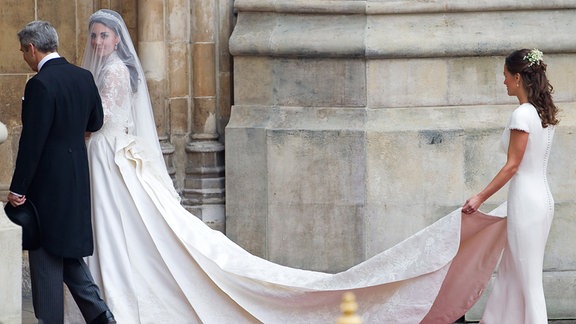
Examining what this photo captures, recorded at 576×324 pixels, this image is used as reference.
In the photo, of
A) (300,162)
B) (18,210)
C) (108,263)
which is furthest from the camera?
(300,162)

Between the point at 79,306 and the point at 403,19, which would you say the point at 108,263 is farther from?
the point at 403,19

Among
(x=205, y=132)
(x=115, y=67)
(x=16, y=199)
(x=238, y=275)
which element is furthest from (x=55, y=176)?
(x=205, y=132)

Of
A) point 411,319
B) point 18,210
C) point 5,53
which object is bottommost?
point 411,319

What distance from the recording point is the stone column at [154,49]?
10.2 metres

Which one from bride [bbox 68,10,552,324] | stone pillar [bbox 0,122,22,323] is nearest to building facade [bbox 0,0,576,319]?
bride [bbox 68,10,552,324]

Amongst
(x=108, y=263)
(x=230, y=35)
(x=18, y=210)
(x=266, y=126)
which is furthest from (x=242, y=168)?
(x=18, y=210)

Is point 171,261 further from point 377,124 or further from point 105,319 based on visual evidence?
point 377,124

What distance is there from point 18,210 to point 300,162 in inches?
101

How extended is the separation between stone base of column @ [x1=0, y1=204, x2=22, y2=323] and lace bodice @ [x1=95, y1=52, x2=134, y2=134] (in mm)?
1333

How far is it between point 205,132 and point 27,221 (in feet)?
8.81

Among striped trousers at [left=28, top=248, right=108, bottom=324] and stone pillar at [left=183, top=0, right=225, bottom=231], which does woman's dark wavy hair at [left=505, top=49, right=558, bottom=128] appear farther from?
stone pillar at [left=183, top=0, right=225, bottom=231]

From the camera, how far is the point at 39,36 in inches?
312

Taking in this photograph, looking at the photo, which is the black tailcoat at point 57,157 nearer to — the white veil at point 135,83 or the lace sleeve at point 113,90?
the lace sleeve at point 113,90

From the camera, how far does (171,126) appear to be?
1030cm
